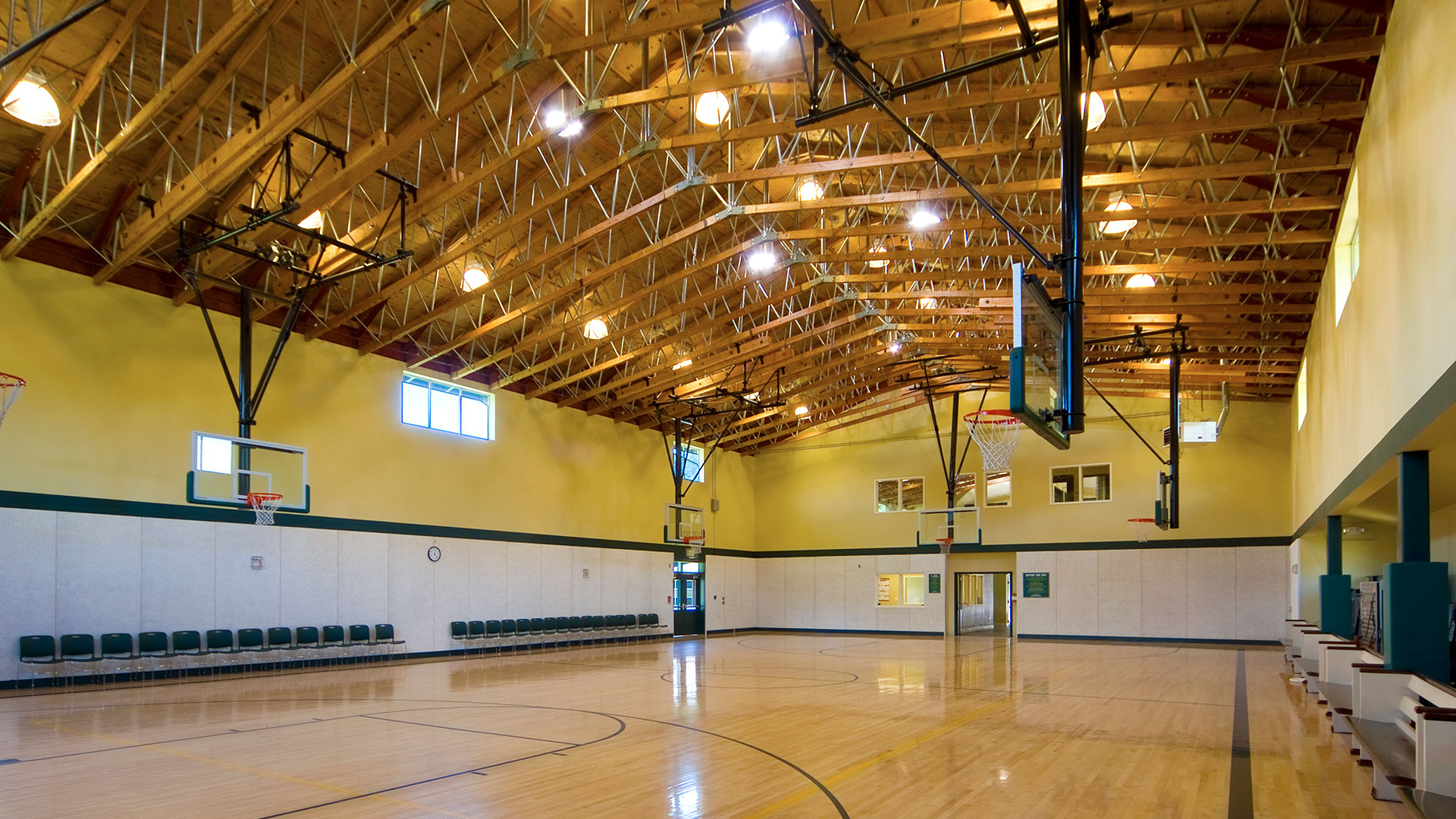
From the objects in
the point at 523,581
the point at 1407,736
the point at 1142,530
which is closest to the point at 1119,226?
the point at 1407,736

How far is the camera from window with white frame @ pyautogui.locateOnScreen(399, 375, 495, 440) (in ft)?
69.6

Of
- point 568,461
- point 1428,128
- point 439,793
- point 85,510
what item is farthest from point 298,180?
point 1428,128

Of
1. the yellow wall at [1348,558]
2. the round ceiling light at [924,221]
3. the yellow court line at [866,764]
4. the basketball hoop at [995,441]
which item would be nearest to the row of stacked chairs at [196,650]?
the yellow court line at [866,764]

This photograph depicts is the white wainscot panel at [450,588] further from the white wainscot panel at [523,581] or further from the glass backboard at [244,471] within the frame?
the glass backboard at [244,471]

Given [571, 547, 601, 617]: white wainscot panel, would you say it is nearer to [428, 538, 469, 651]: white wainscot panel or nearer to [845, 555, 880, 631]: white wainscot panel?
[428, 538, 469, 651]: white wainscot panel

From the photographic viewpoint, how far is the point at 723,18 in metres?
8.48

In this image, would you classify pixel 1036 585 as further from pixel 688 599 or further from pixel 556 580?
pixel 556 580

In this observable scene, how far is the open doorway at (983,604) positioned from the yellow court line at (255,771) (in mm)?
24822

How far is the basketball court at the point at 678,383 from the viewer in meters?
8.51

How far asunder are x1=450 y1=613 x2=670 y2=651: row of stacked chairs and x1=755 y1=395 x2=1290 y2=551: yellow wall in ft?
25.1

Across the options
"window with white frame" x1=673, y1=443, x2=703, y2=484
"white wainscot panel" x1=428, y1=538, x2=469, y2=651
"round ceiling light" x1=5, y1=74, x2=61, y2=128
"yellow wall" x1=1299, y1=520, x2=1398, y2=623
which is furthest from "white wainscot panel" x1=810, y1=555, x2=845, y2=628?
"round ceiling light" x1=5, y1=74, x2=61, y2=128

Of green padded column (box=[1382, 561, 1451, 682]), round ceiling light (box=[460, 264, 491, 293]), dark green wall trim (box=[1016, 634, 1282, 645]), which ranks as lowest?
dark green wall trim (box=[1016, 634, 1282, 645])

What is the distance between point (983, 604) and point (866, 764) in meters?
30.7

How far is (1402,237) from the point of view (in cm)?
819
